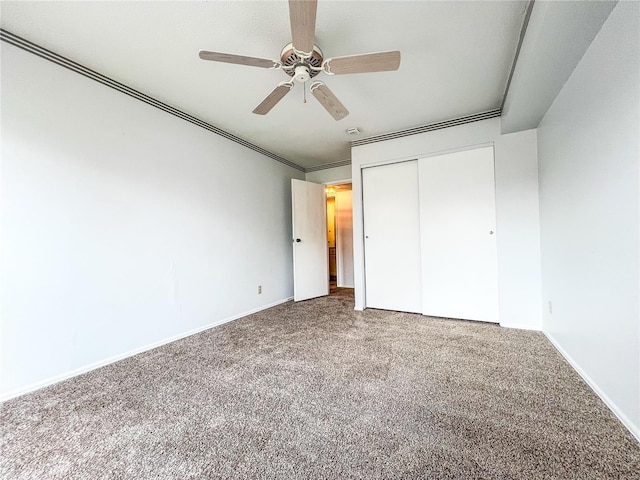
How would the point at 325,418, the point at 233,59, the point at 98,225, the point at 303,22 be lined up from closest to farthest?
the point at 303,22, the point at 325,418, the point at 233,59, the point at 98,225

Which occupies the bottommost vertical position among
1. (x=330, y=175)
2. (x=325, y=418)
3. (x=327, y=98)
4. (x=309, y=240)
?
(x=325, y=418)

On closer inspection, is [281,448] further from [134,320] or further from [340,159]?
[340,159]

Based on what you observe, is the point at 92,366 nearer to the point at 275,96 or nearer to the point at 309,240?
the point at 275,96

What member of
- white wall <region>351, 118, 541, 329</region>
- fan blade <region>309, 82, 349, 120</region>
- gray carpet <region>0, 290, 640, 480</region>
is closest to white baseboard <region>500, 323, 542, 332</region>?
white wall <region>351, 118, 541, 329</region>

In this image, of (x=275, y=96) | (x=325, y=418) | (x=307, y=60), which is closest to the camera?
(x=325, y=418)

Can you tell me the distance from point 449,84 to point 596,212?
1526mm

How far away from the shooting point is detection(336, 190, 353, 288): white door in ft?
17.8

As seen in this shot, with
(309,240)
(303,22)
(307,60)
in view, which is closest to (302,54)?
(307,60)

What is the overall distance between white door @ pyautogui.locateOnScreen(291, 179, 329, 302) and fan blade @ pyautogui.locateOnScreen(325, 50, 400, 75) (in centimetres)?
248

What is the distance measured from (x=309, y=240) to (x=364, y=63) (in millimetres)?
2985

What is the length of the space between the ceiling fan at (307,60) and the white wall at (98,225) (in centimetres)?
123

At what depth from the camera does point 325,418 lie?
138 centimetres

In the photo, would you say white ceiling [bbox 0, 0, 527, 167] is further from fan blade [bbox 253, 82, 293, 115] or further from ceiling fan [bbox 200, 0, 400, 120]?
fan blade [bbox 253, 82, 293, 115]

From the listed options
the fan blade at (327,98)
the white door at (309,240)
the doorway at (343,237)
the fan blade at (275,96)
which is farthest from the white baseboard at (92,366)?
the doorway at (343,237)
